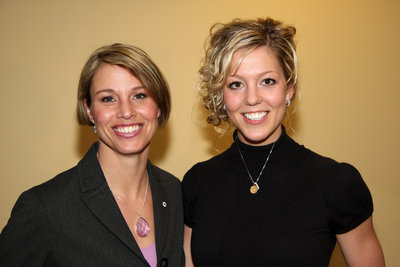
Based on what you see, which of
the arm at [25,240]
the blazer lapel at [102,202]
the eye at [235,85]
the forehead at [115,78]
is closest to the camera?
the arm at [25,240]

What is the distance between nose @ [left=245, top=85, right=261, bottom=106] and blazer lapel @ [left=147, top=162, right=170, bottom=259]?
2.14 feet

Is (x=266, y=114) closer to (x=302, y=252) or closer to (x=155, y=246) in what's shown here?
(x=302, y=252)

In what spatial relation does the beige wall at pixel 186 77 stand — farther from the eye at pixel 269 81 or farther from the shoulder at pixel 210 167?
the eye at pixel 269 81

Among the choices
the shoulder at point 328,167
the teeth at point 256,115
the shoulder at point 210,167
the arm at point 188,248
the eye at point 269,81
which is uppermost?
the eye at point 269,81

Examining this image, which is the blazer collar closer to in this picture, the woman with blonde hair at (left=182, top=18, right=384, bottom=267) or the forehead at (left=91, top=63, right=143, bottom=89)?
the woman with blonde hair at (left=182, top=18, right=384, bottom=267)

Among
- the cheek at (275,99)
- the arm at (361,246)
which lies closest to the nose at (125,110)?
the cheek at (275,99)

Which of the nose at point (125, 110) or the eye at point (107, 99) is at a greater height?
the eye at point (107, 99)

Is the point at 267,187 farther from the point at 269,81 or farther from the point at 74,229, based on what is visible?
the point at 74,229

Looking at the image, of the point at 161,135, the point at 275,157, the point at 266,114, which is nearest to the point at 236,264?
the point at 275,157

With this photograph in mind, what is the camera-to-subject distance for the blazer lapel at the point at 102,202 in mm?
1573

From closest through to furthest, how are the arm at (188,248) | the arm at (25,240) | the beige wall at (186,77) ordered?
the arm at (25,240) < the arm at (188,248) < the beige wall at (186,77)

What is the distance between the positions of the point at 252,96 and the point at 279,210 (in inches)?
21.1

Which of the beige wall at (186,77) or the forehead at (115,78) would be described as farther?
the beige wall at (186,77)

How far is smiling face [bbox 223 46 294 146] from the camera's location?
1725mm
